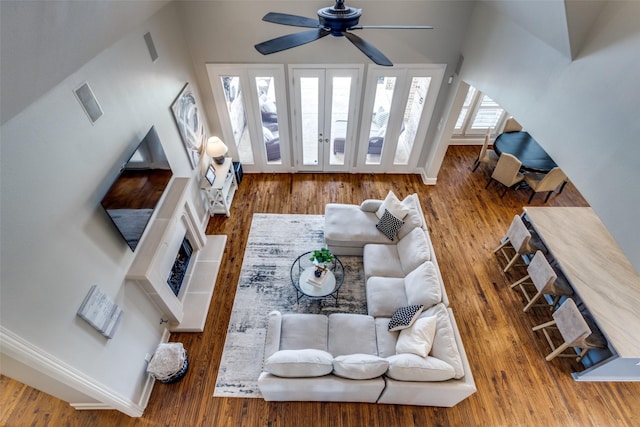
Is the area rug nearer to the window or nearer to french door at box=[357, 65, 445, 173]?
french door at box=[357, 65, 445, 173]

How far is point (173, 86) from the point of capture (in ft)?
13.6

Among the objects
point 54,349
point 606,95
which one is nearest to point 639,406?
point 606,95

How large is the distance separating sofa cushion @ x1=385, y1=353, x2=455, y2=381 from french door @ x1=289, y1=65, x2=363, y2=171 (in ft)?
13.2

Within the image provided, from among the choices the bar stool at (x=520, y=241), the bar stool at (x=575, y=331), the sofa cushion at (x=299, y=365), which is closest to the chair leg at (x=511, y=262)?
the bar stool at (x=520, y=241)

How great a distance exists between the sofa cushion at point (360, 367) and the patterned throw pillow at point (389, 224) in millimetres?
1898

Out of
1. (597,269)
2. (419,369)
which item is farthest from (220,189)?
(597,269)

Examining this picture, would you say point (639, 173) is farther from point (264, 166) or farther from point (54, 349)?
point (264, 166)

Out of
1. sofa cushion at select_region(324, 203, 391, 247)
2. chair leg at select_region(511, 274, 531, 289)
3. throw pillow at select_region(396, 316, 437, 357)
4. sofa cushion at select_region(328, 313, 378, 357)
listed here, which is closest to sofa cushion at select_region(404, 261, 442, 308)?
throw pillow at select_region(396, 316, 437, 357)

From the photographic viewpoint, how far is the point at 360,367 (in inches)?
114

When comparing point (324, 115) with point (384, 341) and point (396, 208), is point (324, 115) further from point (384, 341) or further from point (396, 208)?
point (384, 341)

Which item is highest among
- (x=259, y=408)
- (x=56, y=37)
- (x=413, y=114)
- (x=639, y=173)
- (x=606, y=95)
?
(x=56, y=37)

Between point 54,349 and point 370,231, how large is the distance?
11.9ft

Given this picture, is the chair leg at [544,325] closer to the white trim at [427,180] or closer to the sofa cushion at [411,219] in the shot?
the sofa cushion at [411,219]

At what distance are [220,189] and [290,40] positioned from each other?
309 cm
